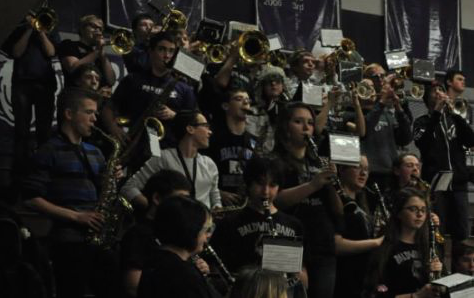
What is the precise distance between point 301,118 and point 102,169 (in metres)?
1.38

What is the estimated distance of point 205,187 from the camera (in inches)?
239

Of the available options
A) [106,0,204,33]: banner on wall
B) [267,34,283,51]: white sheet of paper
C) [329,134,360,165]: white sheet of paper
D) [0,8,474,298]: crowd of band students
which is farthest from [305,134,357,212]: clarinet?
[106,0,204,33]: banner on wall

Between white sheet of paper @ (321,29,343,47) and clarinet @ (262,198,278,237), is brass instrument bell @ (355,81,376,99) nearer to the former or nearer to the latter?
white sheet of paper @ (321,29,343,47)

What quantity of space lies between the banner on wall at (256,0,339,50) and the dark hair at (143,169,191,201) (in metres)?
5.22

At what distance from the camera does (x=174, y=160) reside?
605 centimetres

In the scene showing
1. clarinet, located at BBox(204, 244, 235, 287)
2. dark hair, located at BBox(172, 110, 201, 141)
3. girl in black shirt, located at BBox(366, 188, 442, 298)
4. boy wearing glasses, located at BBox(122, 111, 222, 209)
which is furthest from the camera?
dark hair, located at BBox(172, 110, 201, 141)

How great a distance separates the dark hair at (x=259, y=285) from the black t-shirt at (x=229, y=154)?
8.70ft

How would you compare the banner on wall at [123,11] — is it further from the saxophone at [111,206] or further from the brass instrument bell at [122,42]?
the saxophone at [111,206]

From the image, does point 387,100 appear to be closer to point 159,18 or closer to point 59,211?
point 159,18

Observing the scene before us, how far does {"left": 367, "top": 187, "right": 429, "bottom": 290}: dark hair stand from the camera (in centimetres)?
572

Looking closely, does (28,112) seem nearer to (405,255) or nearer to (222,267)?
(222,267)

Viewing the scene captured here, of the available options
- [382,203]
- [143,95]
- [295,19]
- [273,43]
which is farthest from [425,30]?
[143,95]

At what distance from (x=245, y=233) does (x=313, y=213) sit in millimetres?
716

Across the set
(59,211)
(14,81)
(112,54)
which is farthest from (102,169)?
(112,54)
